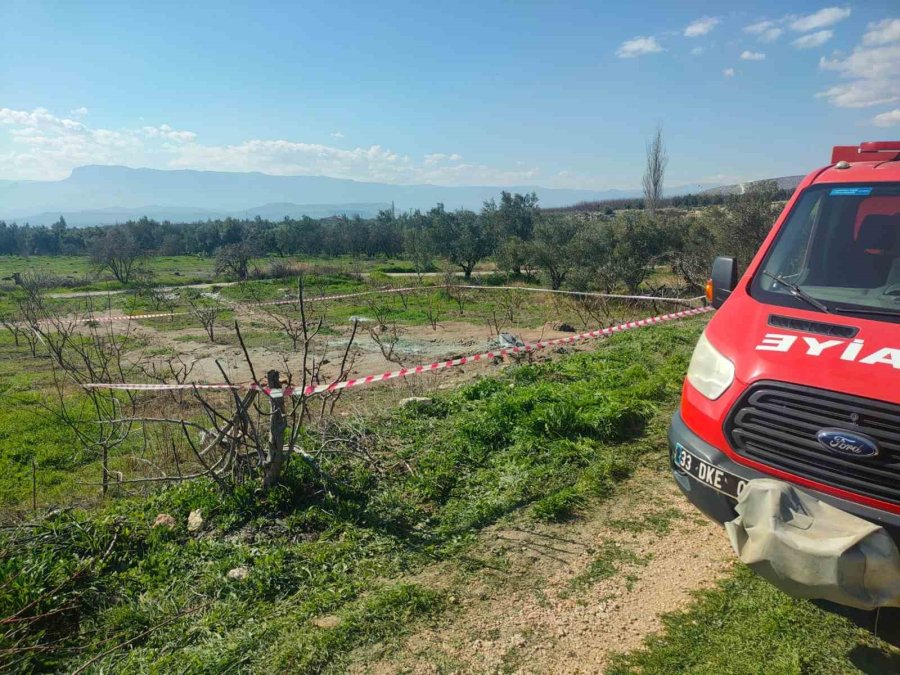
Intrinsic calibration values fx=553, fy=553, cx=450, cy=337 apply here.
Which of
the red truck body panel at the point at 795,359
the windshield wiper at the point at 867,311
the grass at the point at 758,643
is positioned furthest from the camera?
the windshield wiper at the point at 867,311

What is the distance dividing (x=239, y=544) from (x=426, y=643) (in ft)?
5.67

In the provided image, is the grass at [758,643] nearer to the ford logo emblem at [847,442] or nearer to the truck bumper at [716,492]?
the truck bumper at [716,492]

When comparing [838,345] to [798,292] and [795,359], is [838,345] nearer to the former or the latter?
[795,359]

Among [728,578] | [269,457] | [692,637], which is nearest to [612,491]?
[728,578]

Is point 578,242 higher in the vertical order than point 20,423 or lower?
higher

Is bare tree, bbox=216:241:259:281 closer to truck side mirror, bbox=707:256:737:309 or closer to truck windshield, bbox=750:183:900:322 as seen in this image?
truck side mirror, bbox=707:256:737:309

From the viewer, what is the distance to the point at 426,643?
3055mm

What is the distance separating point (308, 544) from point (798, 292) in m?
3.69

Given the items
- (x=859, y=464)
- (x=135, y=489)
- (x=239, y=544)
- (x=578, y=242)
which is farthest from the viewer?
Answer: (x=578, y=242)

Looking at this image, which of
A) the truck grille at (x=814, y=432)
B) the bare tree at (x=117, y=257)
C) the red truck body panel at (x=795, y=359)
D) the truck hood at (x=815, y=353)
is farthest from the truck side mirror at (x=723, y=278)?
the bare tree at (x=117, y=257)

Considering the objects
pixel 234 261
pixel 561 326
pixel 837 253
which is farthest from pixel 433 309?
pixel 837 253

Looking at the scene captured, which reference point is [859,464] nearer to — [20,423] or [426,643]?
[426,643]

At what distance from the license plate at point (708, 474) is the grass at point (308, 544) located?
A: 1.39m

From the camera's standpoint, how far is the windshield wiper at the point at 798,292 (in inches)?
127
